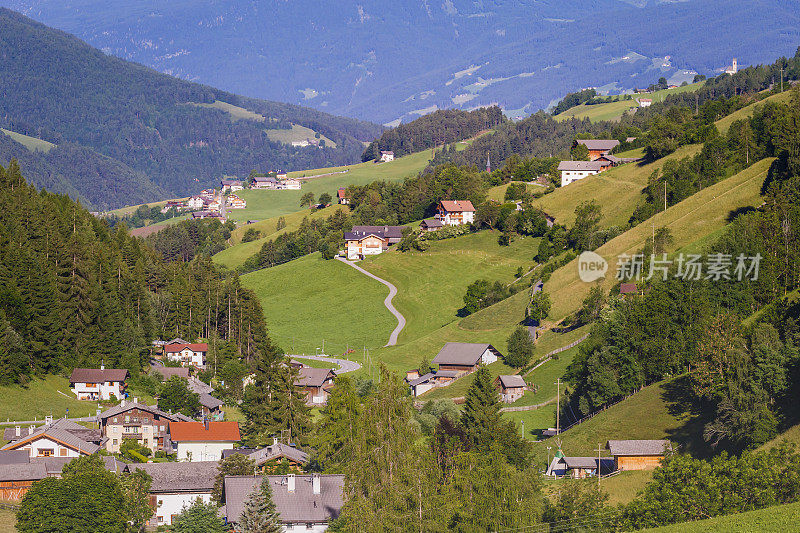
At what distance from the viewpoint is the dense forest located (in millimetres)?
89750

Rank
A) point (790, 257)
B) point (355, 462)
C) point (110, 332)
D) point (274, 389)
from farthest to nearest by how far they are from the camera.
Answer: point (110, 332) → point (790, 257) → point (274, 389) → point (355, 462)

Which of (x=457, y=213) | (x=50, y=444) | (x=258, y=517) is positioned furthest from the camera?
(x=457, y=213)

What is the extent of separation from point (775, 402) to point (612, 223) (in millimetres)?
72027

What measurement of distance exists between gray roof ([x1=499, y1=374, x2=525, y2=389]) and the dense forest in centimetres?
2282

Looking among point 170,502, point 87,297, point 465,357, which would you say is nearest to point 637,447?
point 170,502

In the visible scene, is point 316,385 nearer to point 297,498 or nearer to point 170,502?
point 170,502

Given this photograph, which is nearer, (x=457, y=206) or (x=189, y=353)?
(x=189, y=353)

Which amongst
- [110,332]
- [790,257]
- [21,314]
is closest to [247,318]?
[110,332]

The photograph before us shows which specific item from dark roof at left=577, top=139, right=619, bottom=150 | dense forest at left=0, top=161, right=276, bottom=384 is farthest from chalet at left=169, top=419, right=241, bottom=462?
dark roof at left=577, top=139, right=619, bottom=150

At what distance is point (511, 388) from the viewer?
89.2 m

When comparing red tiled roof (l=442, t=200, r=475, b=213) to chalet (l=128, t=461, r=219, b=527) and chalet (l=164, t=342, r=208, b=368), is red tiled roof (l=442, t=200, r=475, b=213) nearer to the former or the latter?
chalet (l=164, t=342, r=208, b=368)

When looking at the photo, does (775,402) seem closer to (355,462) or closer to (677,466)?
(677,466)

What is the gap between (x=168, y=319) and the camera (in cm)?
11381

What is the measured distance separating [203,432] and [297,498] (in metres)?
22.1
